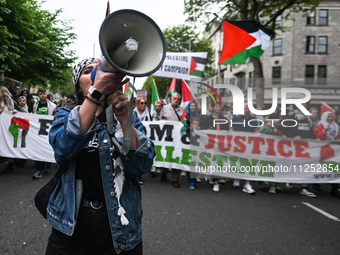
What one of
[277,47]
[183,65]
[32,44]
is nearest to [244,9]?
[183,65]

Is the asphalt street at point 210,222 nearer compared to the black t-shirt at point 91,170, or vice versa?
the black t-shirt at point 91,170

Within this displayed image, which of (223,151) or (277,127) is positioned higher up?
(277,127)

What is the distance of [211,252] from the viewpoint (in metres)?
3.10

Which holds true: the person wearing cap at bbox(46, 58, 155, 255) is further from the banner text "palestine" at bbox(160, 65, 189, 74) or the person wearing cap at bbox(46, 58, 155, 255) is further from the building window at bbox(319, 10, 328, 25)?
the building window at bbox(319, 10, 328, 25)

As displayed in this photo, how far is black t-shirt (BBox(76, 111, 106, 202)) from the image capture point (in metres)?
1.42

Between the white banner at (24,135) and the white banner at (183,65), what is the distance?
3.73 metres

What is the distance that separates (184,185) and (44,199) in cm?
497

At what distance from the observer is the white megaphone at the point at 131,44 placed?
1068mm

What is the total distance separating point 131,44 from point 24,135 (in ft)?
21.2

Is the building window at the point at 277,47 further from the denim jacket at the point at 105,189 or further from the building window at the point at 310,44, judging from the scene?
the denim jacket at the point at 105,189

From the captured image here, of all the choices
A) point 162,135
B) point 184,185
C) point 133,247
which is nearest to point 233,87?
point 162,135

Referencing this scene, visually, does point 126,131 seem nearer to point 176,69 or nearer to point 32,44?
point 176,69

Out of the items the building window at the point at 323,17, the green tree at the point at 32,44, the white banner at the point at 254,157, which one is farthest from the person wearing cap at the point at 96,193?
the building window at the point at 323,17

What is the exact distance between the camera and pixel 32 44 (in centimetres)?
1406
